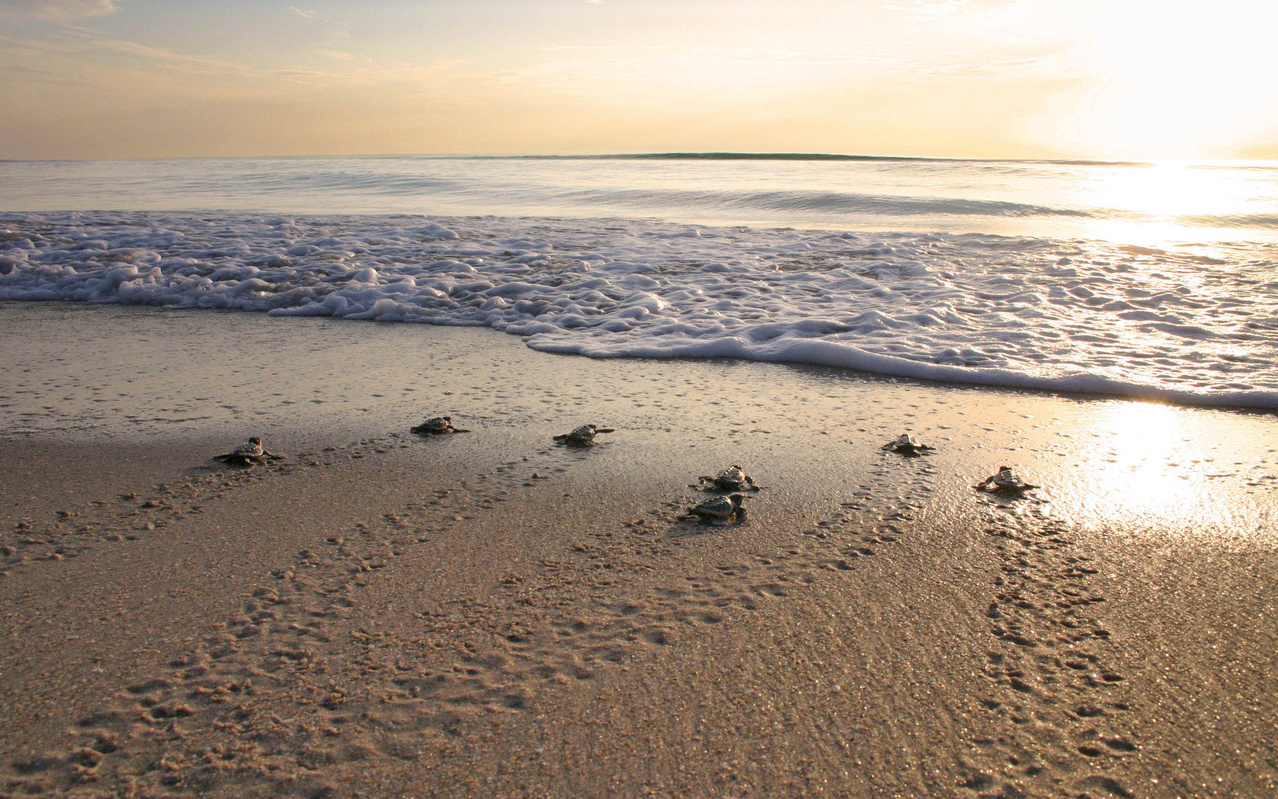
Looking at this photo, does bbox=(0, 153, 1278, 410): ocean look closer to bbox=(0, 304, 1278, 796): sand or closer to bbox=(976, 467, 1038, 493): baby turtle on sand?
bbox=(0, 304, 1278, 796): sand

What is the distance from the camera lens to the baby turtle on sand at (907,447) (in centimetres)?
287

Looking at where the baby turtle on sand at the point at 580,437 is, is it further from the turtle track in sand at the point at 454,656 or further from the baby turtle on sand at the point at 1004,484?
the baby turtle on sand at the point at 1004,484

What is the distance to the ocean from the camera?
4.37 metres

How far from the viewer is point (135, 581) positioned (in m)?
1.94

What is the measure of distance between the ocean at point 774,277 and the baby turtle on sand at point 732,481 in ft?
6.18

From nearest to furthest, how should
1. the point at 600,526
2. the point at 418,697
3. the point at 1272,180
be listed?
the point at 418,697 < the point at 600,526 < the point at 1272,180

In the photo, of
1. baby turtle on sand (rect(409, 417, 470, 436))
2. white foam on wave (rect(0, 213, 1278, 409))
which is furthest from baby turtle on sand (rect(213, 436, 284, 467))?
white foam on wave (rect(0, 213, 1278, 409))

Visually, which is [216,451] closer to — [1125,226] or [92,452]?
[92,452]

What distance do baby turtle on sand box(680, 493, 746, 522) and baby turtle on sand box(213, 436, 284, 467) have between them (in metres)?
1.64

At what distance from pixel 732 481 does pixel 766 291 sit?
3.93 metres

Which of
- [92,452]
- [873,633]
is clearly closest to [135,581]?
[92,452]

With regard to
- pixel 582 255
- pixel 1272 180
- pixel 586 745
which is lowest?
pixel 586 745

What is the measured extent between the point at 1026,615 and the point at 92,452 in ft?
10.8

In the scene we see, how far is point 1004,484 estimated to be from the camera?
2512 millimetres
